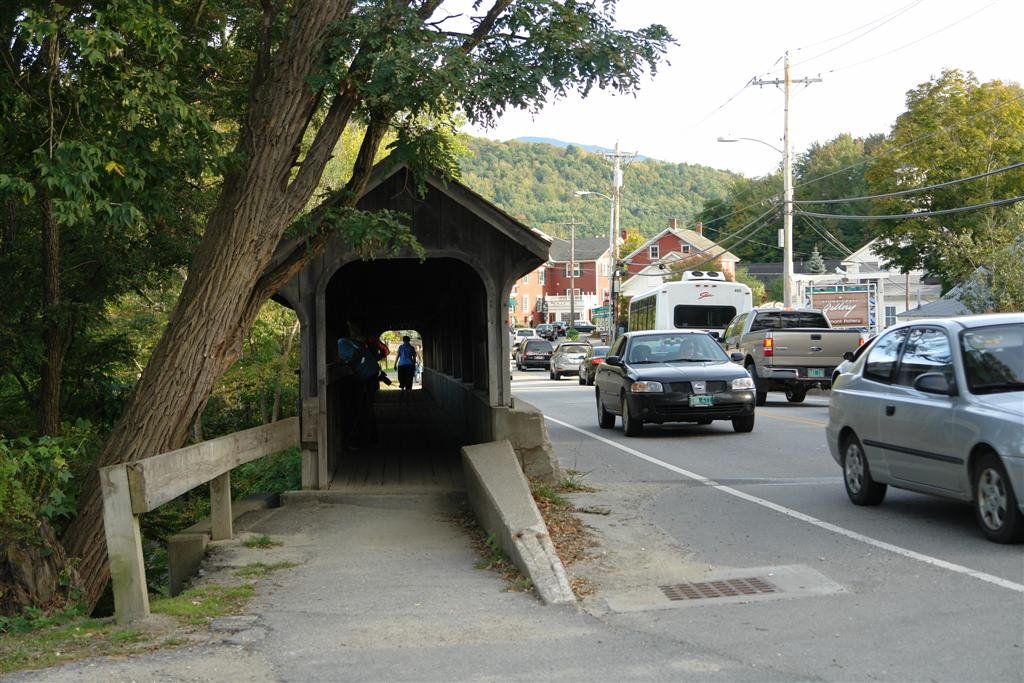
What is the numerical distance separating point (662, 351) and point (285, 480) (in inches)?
264

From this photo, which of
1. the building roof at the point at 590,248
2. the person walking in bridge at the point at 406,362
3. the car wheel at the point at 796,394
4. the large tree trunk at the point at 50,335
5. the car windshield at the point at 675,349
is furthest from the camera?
the building roof at the point at 590,248

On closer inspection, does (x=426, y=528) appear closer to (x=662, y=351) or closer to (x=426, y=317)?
(x=662, y=351)

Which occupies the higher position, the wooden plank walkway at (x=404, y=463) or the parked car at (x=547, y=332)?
the parked car at (x=547, y=332)

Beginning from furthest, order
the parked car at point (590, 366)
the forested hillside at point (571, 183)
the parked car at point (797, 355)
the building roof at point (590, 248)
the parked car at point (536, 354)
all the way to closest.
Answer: the building roof at point (590, 248)
the forested hillside at point (571, 183)
the parked car at point (536, 354)
the parked car at point (590, 366)
the parked car at point (797, 355)

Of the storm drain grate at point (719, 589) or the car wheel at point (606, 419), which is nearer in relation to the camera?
the storm drain grate at point (719, 589)

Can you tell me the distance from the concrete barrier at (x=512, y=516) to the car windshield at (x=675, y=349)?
7.45 meters

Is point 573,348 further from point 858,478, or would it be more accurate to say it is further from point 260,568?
point 260,568

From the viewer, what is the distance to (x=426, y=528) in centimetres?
1045

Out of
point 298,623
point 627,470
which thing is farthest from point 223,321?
point 627,470

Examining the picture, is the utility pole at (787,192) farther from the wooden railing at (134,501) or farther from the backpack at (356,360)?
the wooden railing at (134,501)

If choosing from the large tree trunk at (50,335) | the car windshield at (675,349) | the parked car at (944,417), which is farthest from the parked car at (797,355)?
the large tree trunk at (50,335)

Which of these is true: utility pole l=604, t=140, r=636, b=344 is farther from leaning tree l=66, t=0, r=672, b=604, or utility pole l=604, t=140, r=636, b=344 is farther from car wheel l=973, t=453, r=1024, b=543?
car wheel l=973, t=453, r=1024, b=543

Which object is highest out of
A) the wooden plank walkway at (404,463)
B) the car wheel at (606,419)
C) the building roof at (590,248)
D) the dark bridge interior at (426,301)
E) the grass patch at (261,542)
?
the building roof at (590,248)

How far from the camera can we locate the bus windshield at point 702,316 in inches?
1425
